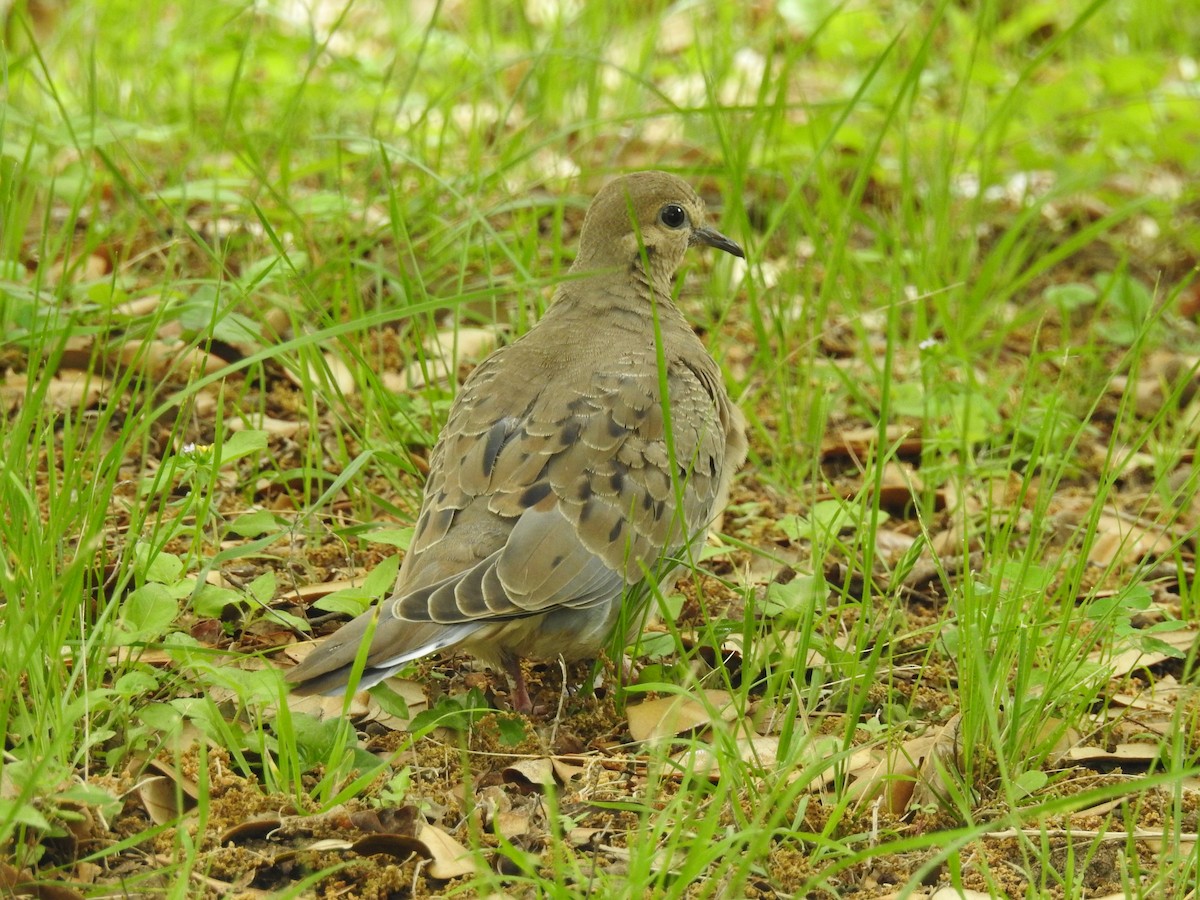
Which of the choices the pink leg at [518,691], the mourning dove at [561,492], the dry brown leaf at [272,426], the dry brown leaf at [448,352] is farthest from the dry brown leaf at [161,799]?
the dry brown leaf at [448,352]

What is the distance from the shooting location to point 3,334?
397 cm

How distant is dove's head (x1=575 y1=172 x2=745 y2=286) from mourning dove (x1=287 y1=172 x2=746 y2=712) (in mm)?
76

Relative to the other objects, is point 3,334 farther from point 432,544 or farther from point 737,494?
point 737,494

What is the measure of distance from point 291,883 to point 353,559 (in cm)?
134

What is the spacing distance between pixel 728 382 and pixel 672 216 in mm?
639

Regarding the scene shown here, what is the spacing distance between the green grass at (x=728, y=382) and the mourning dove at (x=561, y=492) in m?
0.21

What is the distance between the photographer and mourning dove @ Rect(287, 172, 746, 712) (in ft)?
10.1

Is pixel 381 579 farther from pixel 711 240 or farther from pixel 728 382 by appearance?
pixel 728 382

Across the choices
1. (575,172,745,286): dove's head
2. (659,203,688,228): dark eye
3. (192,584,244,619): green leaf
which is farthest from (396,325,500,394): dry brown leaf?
(192,584,244,619): green leaf

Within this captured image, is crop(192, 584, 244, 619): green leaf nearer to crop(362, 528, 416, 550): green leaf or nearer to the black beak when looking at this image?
crop(362, 528, 416, 550): green leaf

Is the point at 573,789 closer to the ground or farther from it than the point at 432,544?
closer to the ground

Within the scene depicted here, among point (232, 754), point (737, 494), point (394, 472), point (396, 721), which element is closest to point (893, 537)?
point (737, 494)

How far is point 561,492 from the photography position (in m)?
3.40

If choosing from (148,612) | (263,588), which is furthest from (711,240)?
(148,612)
